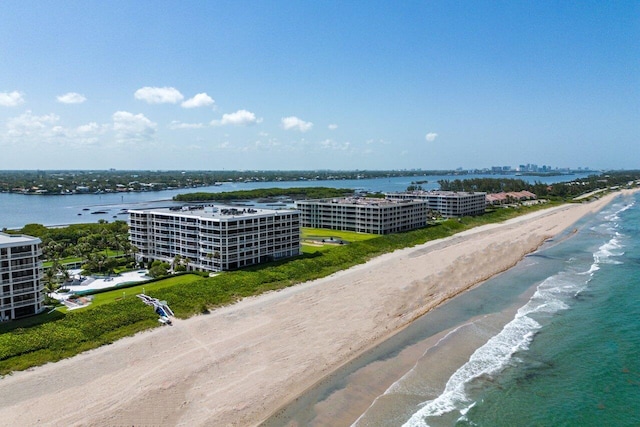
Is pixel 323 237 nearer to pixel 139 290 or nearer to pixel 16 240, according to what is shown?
pixel 139 290

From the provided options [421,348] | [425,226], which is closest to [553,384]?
[421,348]

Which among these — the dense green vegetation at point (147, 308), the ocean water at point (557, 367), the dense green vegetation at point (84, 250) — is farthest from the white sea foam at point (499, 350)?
the dense green vegetation at point (84, 250)

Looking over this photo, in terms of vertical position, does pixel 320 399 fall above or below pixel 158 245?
below

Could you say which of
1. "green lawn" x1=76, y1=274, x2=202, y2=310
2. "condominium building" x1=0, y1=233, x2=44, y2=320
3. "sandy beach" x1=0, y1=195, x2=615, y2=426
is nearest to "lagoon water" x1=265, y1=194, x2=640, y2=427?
"sandy beach" x1=0, y1=195, x2=615, y2=426

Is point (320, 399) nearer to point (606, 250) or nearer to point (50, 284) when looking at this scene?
point (50, 284)

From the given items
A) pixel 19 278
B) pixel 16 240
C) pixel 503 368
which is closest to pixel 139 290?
pixel 19 278

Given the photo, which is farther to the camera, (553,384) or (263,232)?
(263,232)

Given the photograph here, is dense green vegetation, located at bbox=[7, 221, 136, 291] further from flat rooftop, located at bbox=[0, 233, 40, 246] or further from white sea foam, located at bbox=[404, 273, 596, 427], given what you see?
white sea foam, located at bbox=[404, 273, 596, 427]
